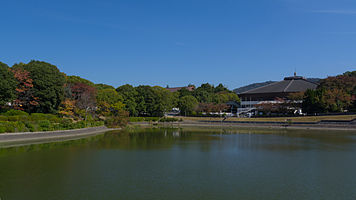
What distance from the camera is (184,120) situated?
63.9m

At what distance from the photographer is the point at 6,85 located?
33.7 m

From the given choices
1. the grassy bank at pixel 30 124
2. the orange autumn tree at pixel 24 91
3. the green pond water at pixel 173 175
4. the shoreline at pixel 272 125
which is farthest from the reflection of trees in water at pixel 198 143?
the orange autumn tree at pixel 24 91

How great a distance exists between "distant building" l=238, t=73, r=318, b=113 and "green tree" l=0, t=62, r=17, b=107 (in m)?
55.0

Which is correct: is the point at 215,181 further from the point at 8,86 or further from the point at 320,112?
Answer: the point at 320,112

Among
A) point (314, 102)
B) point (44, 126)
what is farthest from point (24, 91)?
point (314, 102)

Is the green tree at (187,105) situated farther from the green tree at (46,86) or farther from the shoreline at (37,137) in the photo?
the shoreline at (37,137)

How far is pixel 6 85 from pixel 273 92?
205ft

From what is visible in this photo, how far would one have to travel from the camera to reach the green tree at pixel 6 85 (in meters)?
33.7

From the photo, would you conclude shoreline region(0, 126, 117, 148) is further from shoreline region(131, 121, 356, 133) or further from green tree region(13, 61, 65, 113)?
shoreline region(131, 121, 356, 133)

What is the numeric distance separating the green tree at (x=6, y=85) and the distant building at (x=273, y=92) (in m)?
55.0

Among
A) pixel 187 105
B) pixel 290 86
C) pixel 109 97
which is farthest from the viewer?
pixel 290 86

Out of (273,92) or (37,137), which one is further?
(273,92)

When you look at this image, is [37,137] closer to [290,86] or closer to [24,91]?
[24,91]

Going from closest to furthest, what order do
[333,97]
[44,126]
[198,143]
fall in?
[198,143]
[44,126]
[333,97]
